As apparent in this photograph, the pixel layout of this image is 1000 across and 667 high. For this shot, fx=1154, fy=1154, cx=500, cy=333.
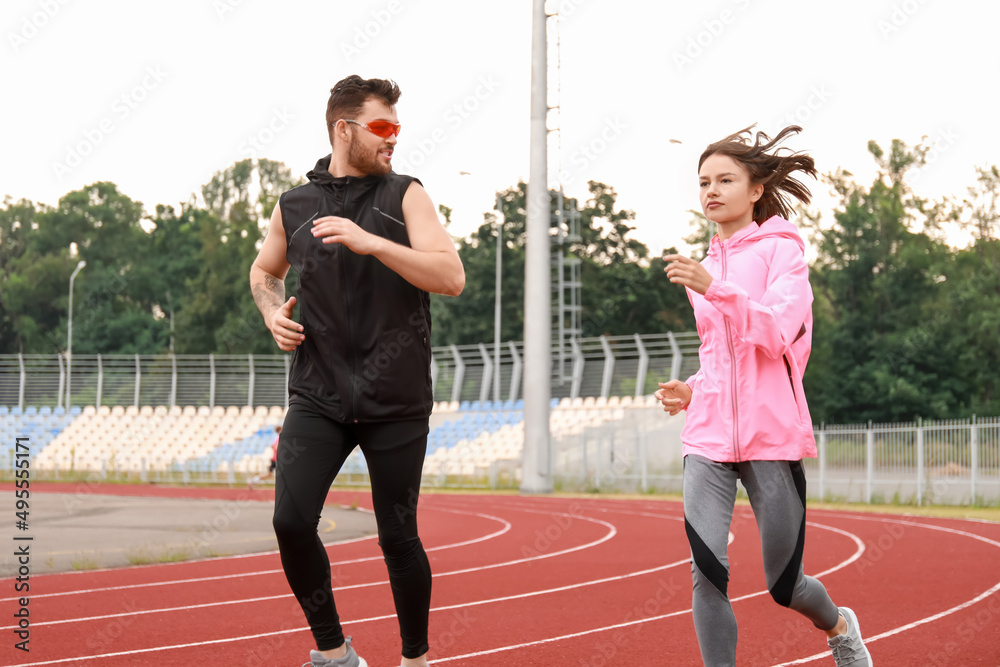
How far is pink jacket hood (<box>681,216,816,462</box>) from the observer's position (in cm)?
375

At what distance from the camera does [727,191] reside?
163 inches

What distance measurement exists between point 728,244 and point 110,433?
129ft

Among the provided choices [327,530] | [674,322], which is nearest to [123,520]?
[327,530]

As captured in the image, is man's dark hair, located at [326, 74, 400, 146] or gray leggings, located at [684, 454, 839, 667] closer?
gray leggings, located at [684, 454, 839, 667]

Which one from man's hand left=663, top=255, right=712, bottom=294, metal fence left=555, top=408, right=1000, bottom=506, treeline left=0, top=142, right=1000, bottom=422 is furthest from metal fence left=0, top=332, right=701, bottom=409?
man's hand left=663, top=255, right=712, bottom=294

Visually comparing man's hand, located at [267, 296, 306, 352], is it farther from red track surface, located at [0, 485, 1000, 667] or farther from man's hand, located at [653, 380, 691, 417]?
red track surface, located at [0, 485, 1000, 667]

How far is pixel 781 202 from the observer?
14.0 feet

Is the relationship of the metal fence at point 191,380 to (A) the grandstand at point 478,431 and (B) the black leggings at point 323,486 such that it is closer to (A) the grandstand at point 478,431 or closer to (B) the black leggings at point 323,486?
(A) the grandstand at point 478,431

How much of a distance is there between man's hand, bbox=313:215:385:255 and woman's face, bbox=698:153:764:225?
3.99 feet

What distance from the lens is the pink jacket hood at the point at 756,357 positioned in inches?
148

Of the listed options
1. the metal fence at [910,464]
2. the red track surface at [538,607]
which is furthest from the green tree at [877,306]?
the red track surface at [538,607]

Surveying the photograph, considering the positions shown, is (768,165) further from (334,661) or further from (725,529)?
(334,661)

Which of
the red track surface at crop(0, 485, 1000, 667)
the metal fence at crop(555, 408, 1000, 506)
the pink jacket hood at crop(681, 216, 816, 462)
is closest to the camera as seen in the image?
the pink jacket hood at crop(681, 216, 816, 462)

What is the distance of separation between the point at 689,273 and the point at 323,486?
4.85 ft
